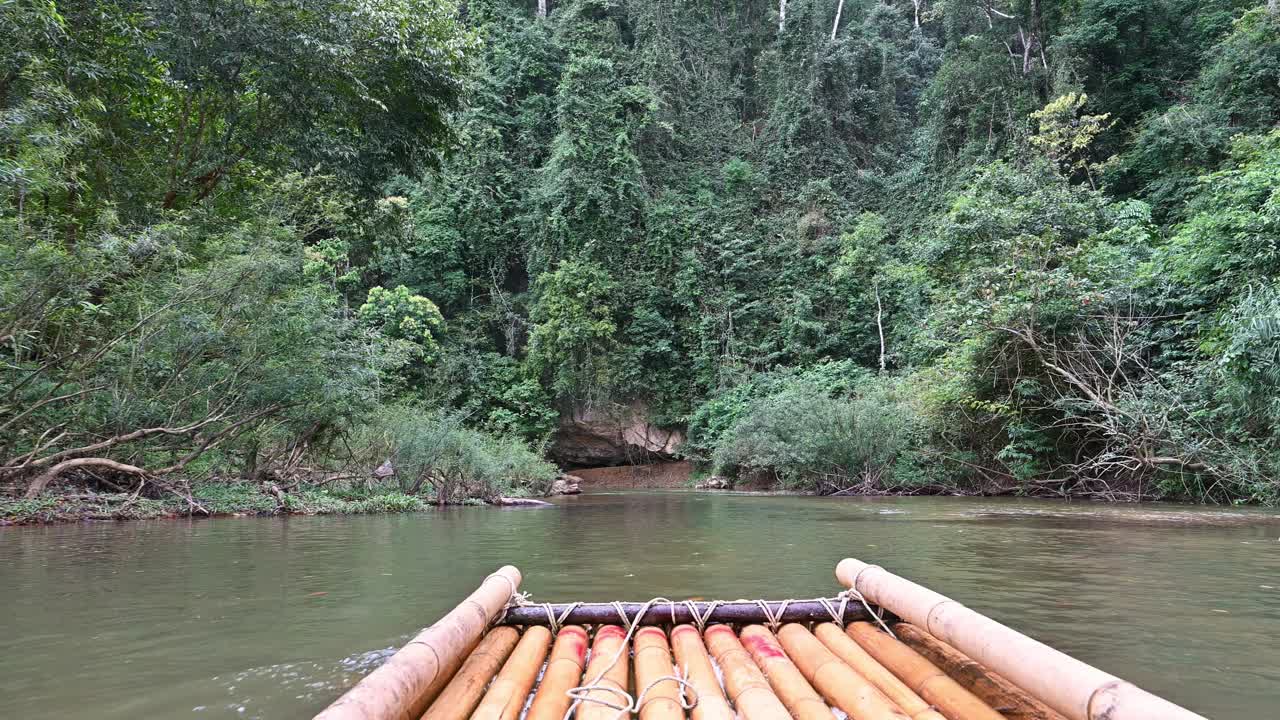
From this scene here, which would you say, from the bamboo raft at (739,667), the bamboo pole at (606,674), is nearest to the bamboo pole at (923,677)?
the bamboo raft at (739,667)

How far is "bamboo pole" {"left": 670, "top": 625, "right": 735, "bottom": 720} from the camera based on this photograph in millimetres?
2284

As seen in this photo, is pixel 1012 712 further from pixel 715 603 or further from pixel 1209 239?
pixel 1209 239

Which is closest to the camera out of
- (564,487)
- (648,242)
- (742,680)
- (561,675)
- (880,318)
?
(742,680)

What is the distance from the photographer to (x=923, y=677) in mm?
2666

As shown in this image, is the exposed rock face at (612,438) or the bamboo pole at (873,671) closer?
the bamboo pole at (873,671)

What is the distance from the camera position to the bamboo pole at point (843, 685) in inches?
89.7

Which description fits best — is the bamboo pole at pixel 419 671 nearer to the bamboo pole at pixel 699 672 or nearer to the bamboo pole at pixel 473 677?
the bamboo pole at pixel 473 677

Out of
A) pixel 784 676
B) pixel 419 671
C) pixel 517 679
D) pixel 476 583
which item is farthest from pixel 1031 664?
pixel 476 583

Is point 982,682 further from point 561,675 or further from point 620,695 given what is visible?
point 561,675

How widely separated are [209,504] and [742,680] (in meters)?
11.1

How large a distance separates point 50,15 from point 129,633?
5.55 meters

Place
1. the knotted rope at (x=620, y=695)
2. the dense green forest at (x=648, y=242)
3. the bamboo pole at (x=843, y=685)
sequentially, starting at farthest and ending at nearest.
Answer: the dense green forest at (x=648, y=242) → the knotted rope at (x=620, y=695) → the bamboo pole at (x=843, y=685)

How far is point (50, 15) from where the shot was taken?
615 cm

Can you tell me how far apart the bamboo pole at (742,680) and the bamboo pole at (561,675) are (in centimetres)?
57
